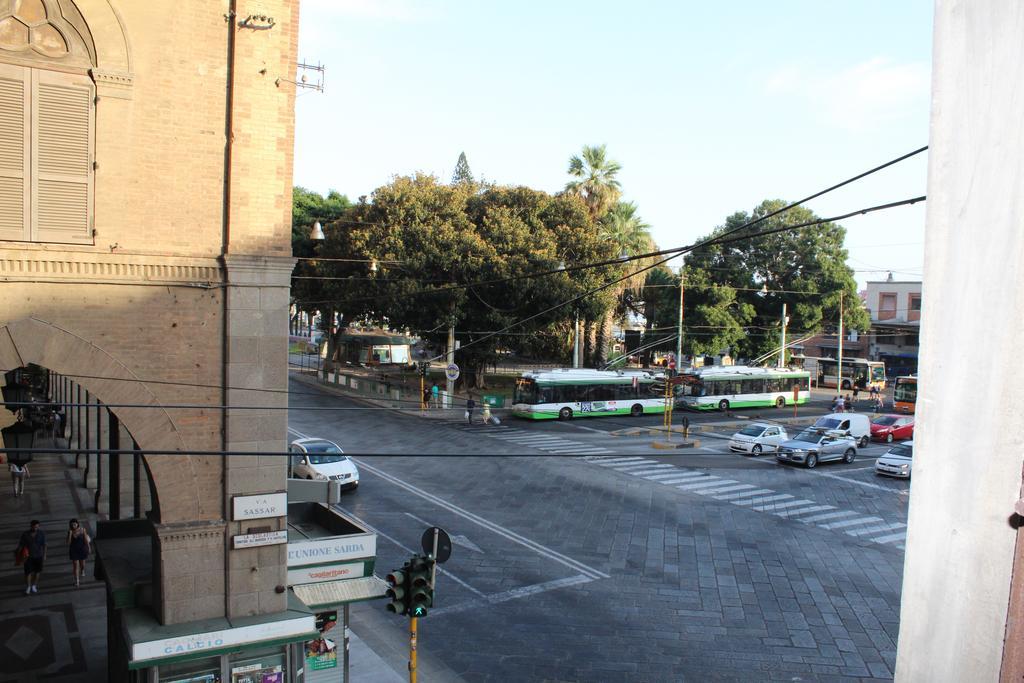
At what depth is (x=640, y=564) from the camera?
16.2 meters

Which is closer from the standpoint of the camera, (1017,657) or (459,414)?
(1017,657)

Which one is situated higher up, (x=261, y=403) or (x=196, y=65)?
(x=196, y=65)

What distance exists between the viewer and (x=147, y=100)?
8.88m

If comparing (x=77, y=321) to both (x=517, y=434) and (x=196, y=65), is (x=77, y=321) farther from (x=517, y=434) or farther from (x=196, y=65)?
(x=517, y=434)

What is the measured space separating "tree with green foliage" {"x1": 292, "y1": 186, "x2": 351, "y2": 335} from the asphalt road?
18797mm

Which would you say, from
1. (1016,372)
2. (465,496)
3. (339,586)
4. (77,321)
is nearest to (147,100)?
(77,321)

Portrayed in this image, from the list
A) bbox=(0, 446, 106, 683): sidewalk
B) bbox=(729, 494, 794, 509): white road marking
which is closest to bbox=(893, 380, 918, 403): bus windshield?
bbox=(729, 494, 794, 509): white road marking

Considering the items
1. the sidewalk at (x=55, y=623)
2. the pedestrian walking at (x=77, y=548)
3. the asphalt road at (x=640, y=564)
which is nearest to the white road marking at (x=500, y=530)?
the asphalt road at (x=640, y=564)

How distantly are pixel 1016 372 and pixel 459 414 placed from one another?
3725 centimetres

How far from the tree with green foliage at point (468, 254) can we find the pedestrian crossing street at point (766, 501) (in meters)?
12.5

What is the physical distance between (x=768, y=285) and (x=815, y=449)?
2787cm

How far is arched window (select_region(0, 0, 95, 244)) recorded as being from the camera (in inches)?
324

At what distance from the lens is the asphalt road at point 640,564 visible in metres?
11.9

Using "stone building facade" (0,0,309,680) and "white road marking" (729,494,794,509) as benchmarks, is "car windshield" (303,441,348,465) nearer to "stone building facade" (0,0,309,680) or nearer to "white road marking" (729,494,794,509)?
"white road marking" (729,494,794,509)
